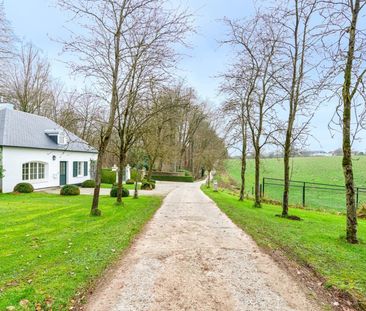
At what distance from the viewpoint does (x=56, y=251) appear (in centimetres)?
578

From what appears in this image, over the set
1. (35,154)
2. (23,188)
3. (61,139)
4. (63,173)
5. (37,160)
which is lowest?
(23,188)

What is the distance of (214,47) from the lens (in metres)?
12.0

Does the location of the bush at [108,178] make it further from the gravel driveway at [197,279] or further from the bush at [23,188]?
→ the gravel driveway at [197,279]

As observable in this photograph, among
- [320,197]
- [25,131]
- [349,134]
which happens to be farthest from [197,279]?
[25,131]

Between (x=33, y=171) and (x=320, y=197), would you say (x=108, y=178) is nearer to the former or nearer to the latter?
(x=33, y=171)

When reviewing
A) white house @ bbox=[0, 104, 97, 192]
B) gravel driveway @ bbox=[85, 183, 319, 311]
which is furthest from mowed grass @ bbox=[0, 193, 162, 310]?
white house @ bbox=[0, 104, 97, 192]

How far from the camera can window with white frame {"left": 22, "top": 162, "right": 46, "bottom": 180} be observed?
20375 mm

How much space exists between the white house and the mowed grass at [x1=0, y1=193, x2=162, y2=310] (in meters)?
8.77

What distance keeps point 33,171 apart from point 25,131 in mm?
3285

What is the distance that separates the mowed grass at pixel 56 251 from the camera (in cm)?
398

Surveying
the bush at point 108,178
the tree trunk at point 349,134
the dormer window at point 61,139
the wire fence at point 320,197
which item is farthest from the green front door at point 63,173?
the tree trunk at point 349,134

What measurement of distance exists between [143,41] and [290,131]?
7.06m

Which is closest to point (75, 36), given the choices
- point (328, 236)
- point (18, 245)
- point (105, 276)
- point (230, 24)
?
point (230, 24)

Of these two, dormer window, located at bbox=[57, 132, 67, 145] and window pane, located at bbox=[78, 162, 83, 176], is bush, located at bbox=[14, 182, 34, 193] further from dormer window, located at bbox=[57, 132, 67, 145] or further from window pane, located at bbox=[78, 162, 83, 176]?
window pane, located at bbox=[78, 162, 83, 176]
